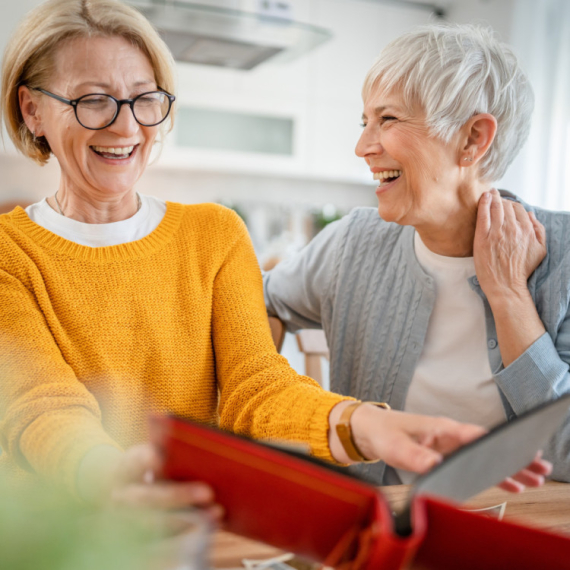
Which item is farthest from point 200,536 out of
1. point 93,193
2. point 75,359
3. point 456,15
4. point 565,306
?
point 456,15

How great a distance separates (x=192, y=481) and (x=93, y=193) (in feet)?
2.63

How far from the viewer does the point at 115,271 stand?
3.57ft

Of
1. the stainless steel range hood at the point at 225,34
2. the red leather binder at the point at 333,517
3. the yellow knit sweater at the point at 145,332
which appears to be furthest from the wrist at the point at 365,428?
the stainless steel range hood at the point at 225,34

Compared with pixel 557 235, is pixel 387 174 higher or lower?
higher

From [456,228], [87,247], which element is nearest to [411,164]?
[456,228]

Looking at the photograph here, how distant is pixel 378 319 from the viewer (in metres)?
1.33

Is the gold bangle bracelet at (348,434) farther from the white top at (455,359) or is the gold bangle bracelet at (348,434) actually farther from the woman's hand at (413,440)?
the white top at (455,359)

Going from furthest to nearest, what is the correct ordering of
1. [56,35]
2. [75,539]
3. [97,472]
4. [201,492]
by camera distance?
1. [56,35]
2. [97,472]
3. [201,492]
4. [75,539]

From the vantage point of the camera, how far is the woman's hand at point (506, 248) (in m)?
1.17

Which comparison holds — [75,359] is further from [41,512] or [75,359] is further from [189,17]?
[189,17]

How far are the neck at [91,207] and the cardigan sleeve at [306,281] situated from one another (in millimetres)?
413

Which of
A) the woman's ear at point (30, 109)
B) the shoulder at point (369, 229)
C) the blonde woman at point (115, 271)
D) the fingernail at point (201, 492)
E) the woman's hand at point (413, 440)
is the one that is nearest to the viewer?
the fingernail at point (201, 492)

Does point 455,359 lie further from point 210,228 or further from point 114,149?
point 114,149

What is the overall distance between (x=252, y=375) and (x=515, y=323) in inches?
19.7
